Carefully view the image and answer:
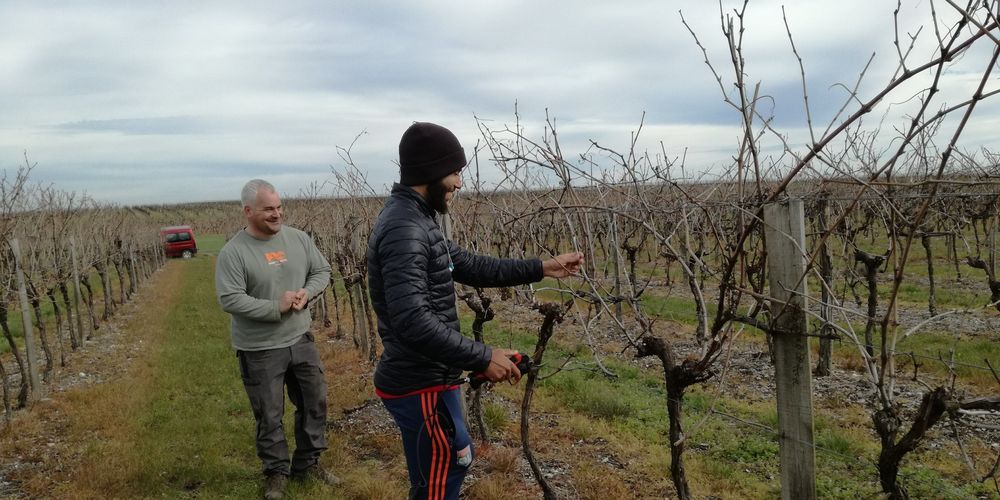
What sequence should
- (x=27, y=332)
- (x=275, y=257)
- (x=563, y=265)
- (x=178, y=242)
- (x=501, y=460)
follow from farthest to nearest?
1. (x=178, y=242)
2. (x=27, y=332)
3. (x=501, y=460)
4. (x=275, y=257)
5. (x=563, y=265)

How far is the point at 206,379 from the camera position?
6996 mm

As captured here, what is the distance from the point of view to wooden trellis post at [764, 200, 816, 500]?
211 cm

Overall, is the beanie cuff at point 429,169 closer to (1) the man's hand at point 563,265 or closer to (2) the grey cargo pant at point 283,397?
(1) the man's hand at point 563,265

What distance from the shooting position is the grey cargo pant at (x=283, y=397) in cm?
343

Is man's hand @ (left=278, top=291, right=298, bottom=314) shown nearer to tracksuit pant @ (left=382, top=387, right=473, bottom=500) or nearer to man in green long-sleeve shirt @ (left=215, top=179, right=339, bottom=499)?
man in green long-sleeve shirt @ (left=215, top=179, right=339, bottom=499)

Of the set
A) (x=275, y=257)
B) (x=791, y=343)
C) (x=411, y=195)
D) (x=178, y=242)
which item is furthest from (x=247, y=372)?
(x=178, y=242)

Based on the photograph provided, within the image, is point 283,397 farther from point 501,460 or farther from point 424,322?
point 424,322

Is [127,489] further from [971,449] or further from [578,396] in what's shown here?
[971,449]

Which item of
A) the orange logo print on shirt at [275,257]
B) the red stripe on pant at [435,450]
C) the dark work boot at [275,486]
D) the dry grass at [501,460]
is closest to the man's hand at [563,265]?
the red stripe on pant at [435,450]

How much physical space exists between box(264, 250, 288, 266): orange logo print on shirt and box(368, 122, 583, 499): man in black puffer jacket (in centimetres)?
153

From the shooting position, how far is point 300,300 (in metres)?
3.48

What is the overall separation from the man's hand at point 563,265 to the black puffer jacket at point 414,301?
492 mm

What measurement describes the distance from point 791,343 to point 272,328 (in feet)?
8.79

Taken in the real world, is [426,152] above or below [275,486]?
above
